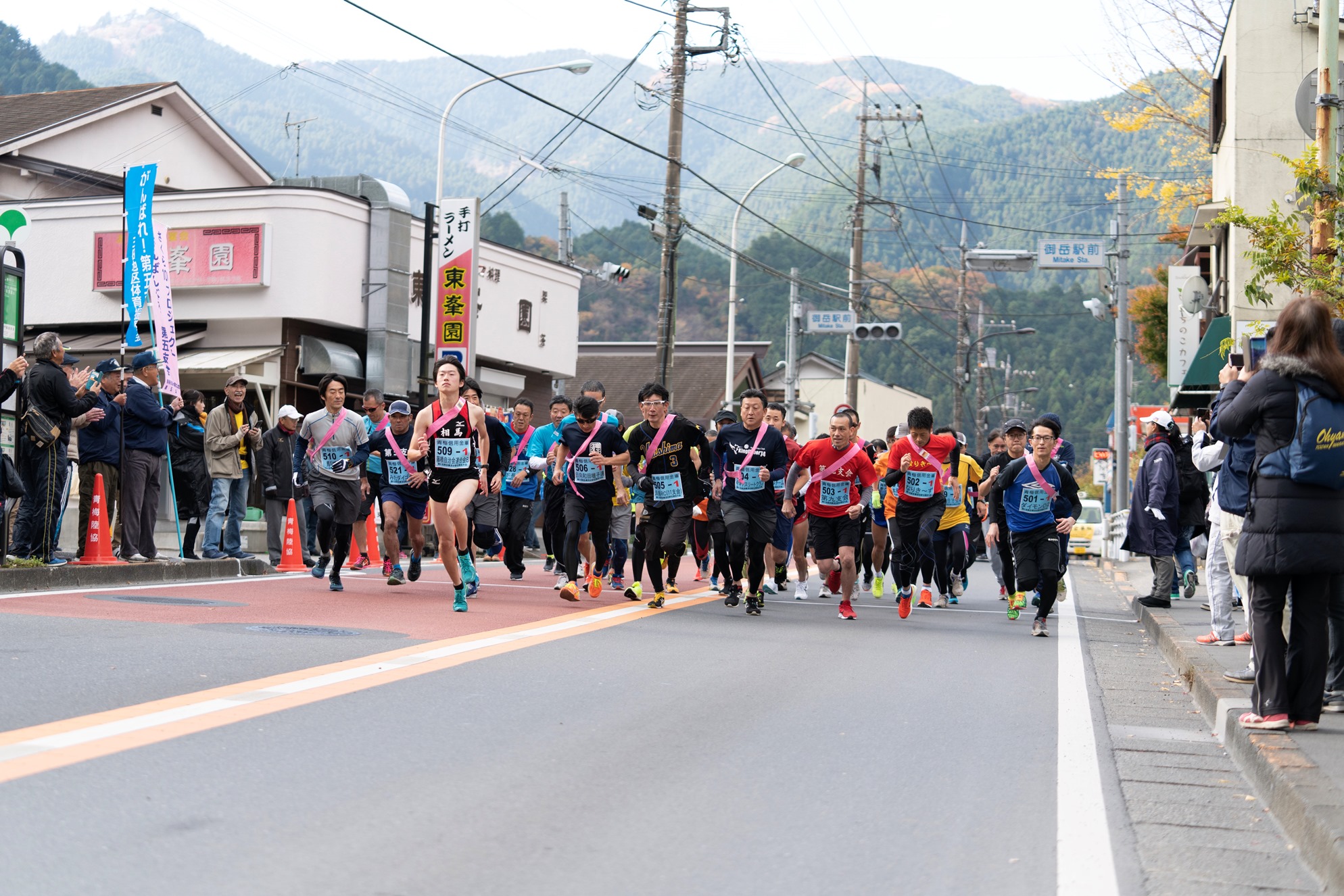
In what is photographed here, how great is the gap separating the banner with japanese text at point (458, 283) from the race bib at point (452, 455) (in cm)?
1398

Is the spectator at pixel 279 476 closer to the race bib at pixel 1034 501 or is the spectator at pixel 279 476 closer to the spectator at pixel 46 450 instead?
the spectator at pixel 46 450

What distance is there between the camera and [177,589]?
12.9 m

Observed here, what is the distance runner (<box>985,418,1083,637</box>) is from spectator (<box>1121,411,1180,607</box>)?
6.84 ft

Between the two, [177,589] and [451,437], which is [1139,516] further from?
[177,589]

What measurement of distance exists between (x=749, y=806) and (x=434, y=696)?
7.80 ft

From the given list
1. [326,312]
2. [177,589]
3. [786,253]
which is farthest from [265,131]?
[177,589]

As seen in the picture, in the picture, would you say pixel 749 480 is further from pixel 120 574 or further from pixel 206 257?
pixel 206 257

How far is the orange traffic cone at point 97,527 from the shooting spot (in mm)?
13320

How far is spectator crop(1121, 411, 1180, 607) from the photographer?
1432 cm

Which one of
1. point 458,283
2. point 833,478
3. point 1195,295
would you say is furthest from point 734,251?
point 833,478

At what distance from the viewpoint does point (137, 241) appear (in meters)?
17.8

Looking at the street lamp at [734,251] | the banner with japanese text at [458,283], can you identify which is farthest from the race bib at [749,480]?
the street lamp at [734,251]

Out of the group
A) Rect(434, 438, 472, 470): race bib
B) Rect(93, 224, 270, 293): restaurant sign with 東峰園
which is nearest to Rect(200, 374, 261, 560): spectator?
Rect(434, 438, 472, 470): race bib

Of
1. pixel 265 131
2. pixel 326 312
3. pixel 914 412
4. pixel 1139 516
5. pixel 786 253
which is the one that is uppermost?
pixel 265 131
